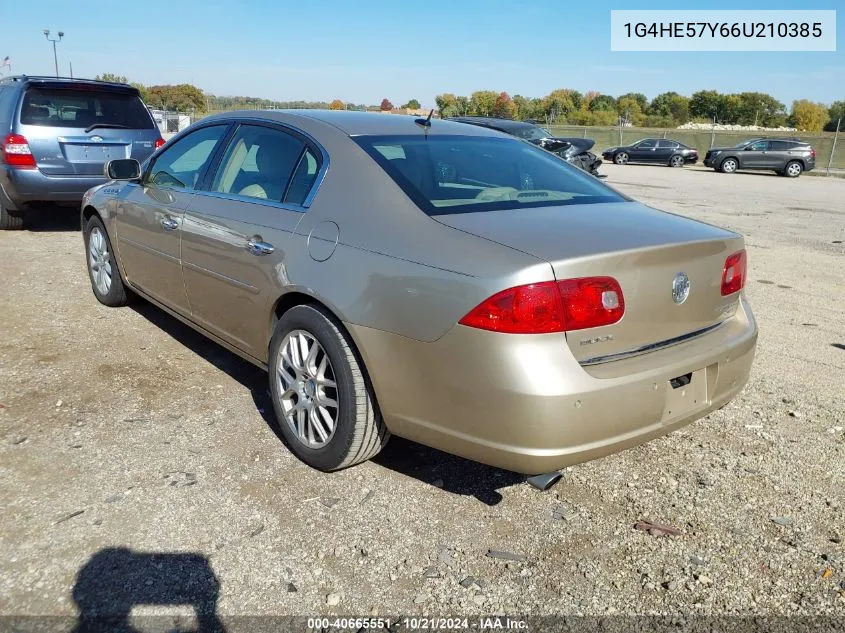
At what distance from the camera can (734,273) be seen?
118 inches

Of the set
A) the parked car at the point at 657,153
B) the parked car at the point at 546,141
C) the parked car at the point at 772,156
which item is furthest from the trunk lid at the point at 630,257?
the parked car at the point at 657,153

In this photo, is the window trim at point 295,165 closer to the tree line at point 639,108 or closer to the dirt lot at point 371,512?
the dirt lot at point 371,512

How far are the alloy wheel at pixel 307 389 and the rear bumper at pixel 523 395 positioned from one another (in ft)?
1.15

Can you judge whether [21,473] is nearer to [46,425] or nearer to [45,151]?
[46,425]

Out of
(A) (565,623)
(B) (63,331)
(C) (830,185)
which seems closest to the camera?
(A) (565,623)

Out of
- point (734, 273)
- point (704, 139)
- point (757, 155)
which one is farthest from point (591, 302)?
point (704, 139)

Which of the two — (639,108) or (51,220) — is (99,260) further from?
(639,108)

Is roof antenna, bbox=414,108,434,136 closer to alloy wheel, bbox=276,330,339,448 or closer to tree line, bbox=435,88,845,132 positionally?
alloy wheel, bbox=276,330,339,448

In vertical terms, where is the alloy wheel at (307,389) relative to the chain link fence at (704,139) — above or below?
below

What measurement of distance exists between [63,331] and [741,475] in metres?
4.43

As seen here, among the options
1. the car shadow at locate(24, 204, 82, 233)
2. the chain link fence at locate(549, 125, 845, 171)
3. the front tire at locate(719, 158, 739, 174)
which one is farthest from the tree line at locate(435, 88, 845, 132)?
the car shadow at locate(24, 204, 82, 233)

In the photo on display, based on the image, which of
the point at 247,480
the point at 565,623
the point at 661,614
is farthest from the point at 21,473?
the point at 661,614

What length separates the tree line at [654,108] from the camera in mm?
84688

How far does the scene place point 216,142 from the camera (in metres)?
4.01
